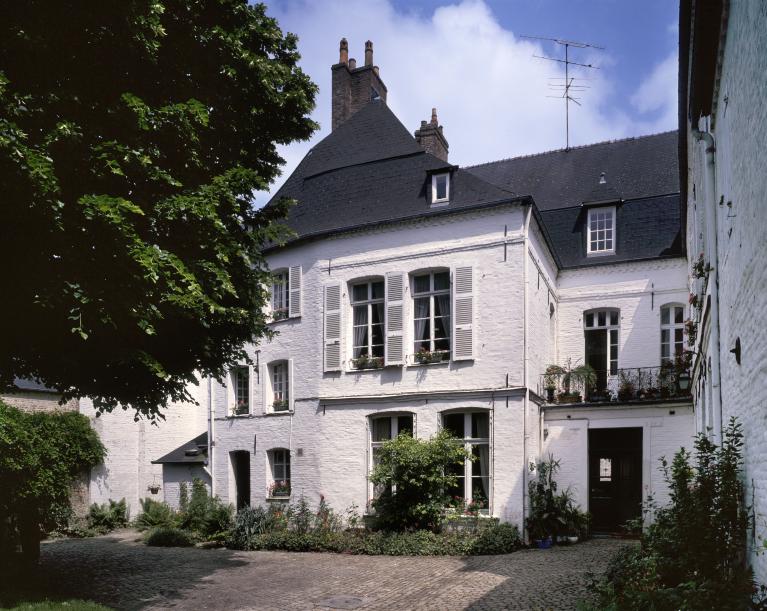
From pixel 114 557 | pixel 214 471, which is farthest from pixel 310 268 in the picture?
pixel 114 557

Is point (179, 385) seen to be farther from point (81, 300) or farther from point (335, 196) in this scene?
point (335, 196)

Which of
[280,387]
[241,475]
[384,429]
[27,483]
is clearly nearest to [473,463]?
[384,429]

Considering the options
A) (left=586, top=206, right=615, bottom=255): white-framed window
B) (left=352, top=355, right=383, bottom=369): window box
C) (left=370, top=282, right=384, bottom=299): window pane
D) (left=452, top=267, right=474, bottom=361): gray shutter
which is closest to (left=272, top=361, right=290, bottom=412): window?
(left=352, top=355, right=383, bottom=369): window box

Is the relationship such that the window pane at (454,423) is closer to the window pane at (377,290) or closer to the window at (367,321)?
the window at (367,321)

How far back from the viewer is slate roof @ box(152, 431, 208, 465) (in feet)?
69.5

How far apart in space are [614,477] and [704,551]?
12604 mm

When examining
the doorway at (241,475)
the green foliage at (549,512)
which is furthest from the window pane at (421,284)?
the doorway at (241,475)

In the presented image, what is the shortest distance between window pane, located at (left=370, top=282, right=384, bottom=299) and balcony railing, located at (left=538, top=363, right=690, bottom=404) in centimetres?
445

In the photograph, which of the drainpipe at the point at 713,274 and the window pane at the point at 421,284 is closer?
the drainpipe at the point at 713,274

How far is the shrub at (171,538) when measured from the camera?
56.2 feet

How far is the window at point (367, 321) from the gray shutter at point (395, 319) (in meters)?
0.42

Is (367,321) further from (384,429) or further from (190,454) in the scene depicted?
(190,454)

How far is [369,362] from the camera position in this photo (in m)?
16.9

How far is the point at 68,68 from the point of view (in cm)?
836
